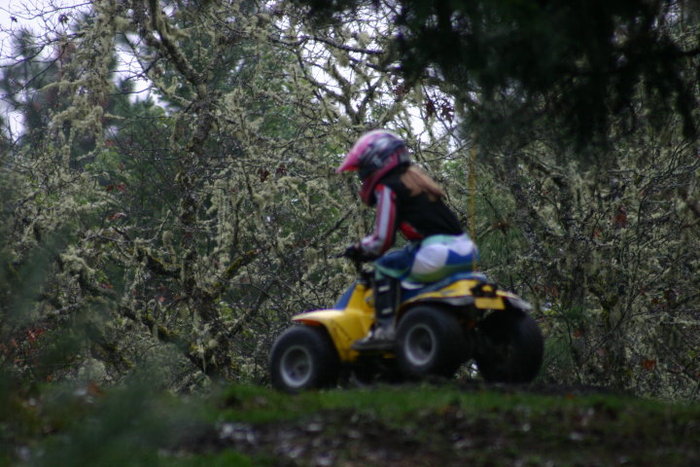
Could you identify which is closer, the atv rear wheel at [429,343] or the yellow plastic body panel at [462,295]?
the atv rear wheel at [429,343]

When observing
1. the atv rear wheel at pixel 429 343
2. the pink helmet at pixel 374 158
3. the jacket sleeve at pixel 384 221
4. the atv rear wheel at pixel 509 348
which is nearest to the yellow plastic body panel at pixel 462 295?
the atv rear wheel at pixel 429 343

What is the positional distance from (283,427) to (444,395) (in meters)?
1.22

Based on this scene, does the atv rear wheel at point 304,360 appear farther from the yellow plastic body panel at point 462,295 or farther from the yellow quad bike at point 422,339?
the yellow plastic body panel at point 462,295

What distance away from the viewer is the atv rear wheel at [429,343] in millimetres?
7430

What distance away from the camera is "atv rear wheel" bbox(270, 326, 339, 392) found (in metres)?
8.09

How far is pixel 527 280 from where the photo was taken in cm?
1344

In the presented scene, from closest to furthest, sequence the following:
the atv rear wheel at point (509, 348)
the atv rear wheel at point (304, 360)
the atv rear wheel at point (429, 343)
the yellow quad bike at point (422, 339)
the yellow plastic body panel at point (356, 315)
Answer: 1. the atv rear wheel at point (429, 343)
2. the yellow quad bike at point (422, 339)
3. the yellow plastic body panel at point (356, 315)
4. the atv rear wheel at point (509, 348)
5. the atv rear wheel at point (304, 360)

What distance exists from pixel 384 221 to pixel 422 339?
3.13ft

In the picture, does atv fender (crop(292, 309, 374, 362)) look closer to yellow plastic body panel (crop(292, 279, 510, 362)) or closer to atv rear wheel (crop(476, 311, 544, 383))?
yellow plastic body panel (crop(292, 279, 510, 362))

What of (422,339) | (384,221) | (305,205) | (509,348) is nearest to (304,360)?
(422,339)

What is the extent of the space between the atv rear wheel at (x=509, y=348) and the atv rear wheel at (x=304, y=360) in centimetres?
117

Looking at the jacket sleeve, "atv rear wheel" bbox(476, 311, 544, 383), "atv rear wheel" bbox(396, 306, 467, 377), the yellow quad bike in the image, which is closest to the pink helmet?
the jacket sleeve

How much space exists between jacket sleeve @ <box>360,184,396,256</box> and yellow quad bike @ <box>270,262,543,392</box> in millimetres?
344

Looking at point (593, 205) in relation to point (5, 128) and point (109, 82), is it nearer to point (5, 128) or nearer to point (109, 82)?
point (109, 82)
